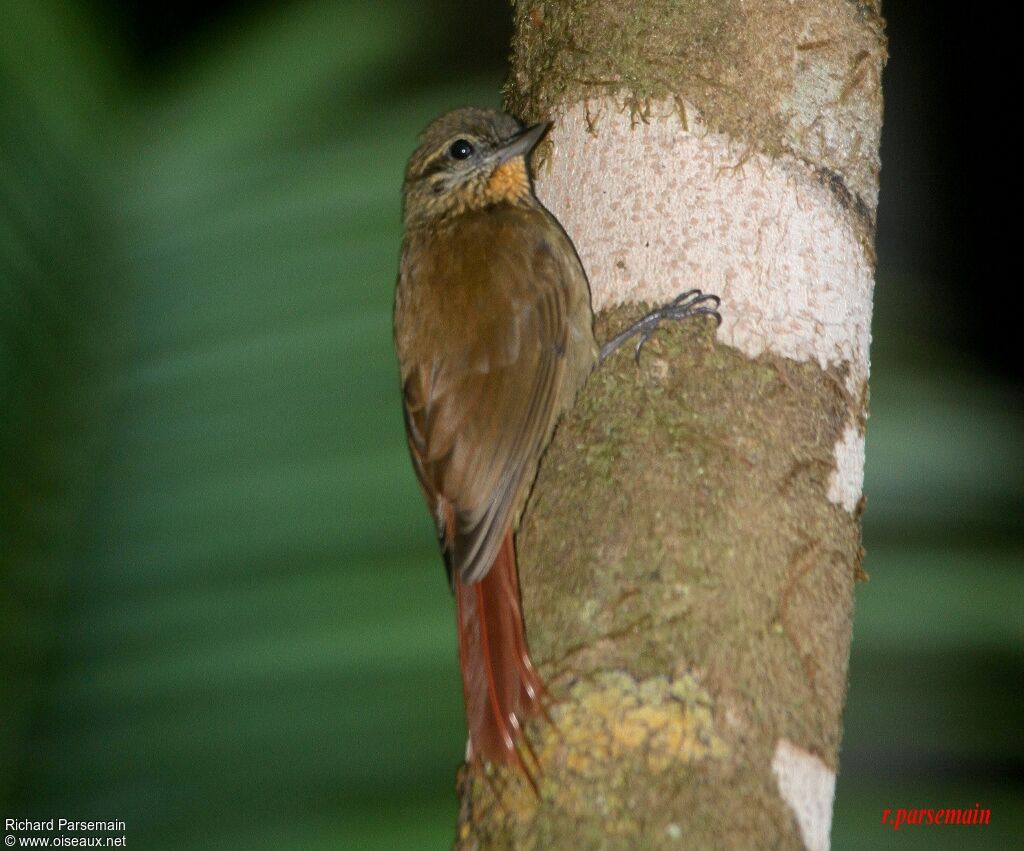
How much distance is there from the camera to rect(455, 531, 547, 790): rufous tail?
66.1 inches

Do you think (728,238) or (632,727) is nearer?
(632,727)

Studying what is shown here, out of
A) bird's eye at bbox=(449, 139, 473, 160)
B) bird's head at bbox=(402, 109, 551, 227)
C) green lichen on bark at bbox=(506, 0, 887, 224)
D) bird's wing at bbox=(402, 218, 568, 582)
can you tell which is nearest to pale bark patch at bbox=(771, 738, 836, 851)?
bird's wing at bbox=(402, 218, 568, 582)

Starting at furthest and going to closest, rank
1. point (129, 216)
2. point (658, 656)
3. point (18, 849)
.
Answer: point (129, 216), point (18, 849), point (658, 656)

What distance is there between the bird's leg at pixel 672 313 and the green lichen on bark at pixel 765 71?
30 centimetres

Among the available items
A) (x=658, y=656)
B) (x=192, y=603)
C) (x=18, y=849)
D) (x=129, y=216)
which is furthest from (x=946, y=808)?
(x=129, y=216)

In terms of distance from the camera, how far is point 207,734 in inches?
73.8

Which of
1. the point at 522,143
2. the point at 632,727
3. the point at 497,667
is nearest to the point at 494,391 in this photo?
the point at 522,143

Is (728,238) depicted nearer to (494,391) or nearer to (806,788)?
(494,391)

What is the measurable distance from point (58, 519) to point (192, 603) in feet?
0.81

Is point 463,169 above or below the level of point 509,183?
above

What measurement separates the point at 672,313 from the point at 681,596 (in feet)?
1.66

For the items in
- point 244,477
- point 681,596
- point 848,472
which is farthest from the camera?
point 244,477

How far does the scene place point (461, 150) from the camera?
287 cm

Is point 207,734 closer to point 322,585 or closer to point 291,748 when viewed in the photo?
point 291,748
